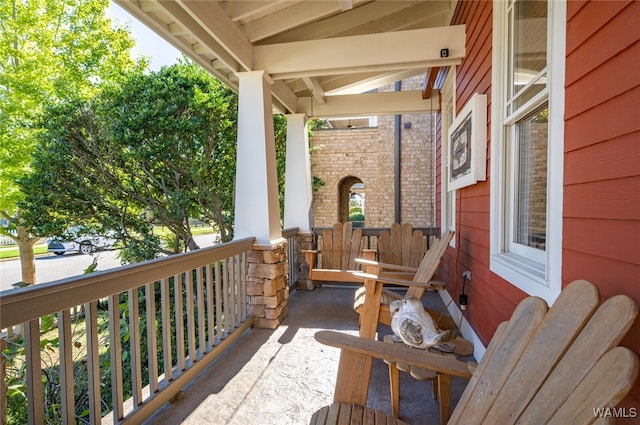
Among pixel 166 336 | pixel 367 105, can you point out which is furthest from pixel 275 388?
pixel 367 105

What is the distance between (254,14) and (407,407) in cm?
317

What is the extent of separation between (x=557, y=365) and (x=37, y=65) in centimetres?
960

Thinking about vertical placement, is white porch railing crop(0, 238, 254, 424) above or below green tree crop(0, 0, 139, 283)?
below

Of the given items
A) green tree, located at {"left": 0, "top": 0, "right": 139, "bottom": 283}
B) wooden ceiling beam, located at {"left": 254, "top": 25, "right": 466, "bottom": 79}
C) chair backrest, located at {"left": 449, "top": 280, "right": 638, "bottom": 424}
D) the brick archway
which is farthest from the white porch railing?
the brick archway

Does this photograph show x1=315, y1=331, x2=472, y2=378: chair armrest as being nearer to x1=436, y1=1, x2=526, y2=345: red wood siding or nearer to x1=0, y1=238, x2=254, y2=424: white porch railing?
x1=436, y1=1, x2=526, y2=345: red wood siding

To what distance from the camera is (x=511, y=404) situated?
88 cm

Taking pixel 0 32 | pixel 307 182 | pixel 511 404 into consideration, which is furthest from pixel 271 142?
pixel 0 32

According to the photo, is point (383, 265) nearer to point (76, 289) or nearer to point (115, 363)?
point (115, 363)

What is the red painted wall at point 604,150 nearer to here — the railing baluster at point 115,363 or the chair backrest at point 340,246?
the railing baluster at point 115,363

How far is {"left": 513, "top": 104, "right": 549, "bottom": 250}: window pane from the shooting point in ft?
5.23

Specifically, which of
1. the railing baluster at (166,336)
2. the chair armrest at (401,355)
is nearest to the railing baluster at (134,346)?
the railing baluster at (166,336)

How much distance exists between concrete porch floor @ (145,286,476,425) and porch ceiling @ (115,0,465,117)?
2.51m

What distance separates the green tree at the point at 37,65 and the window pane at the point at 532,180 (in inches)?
277

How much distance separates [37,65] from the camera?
22.4 feet
